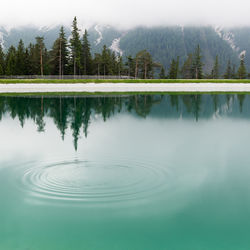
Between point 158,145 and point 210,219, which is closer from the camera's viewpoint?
point 210,219

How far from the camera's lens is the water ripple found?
9414mm

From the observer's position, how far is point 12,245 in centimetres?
701

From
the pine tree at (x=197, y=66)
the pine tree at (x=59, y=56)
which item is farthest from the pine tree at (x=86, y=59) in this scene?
the pine tree at (x=197, y=66)

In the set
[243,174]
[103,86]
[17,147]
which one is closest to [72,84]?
[103,86]

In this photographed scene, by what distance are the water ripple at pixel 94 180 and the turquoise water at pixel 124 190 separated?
0.09 ft

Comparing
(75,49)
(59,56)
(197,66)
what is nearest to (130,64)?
(197,66)

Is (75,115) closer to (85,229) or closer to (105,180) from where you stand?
(105,180)

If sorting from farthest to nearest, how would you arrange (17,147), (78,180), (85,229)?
(17,147) → (78,180) → (85,229)

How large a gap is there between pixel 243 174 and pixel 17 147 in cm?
958

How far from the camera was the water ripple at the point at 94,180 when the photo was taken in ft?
30.9

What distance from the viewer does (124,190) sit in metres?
9.79

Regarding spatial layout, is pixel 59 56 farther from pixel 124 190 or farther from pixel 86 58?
pixel 124 190

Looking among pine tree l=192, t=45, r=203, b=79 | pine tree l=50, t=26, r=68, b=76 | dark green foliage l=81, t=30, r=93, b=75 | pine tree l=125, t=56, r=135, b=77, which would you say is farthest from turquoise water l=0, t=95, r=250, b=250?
pine tree l=192, t=45, r=203, b=79

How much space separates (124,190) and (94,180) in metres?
1.23
